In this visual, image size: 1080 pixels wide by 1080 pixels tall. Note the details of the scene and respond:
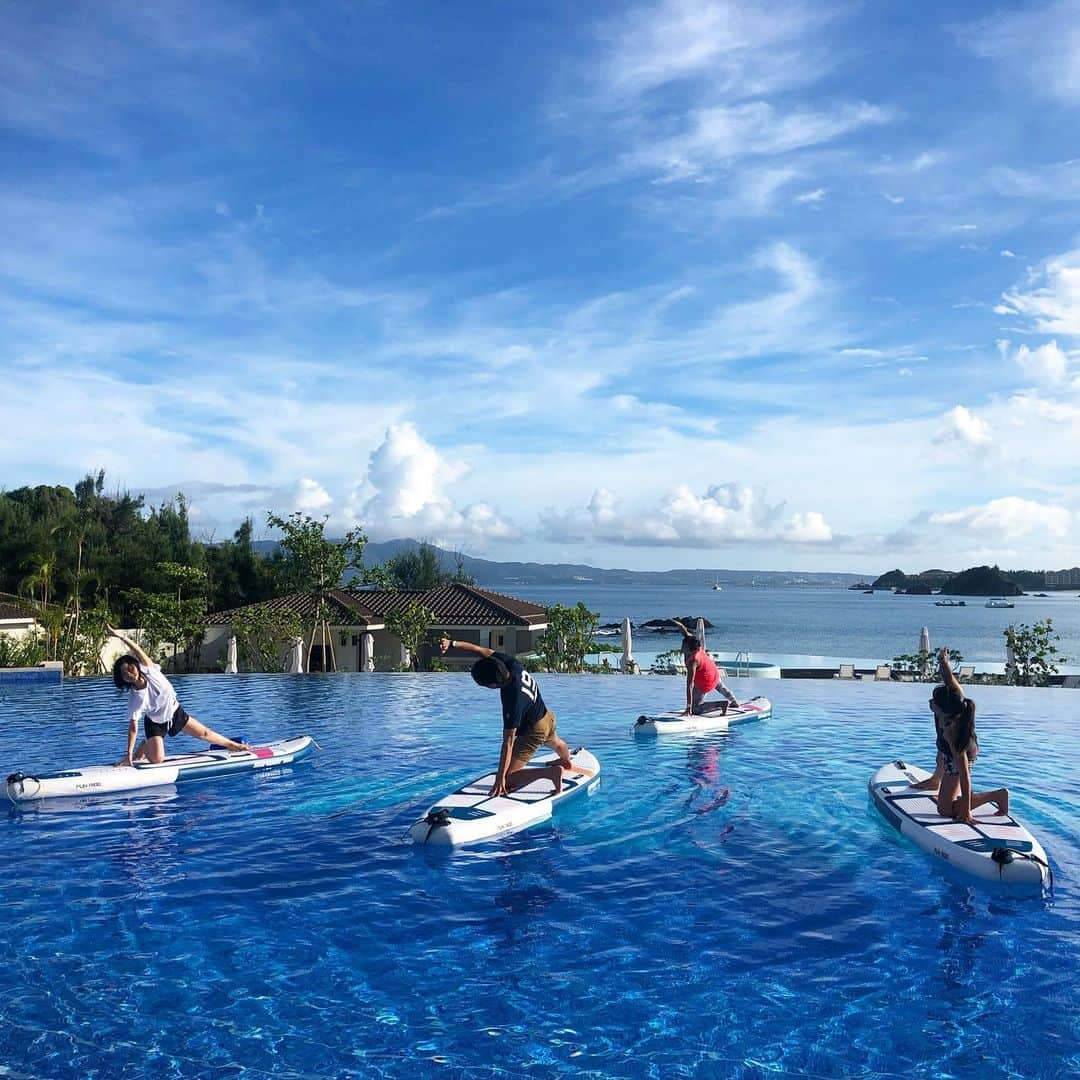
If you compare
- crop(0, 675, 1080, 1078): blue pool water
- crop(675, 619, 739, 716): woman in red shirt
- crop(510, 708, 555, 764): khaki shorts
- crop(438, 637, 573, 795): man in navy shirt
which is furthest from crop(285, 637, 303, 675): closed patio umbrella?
crop(510, 708, 555, 764): khaki shorts

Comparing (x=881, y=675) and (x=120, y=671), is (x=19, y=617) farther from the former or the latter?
(x=881, y=675)

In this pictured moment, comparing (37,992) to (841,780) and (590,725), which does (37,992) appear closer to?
(841,780)

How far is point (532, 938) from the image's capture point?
806 cm

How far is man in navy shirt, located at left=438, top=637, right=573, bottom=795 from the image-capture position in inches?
430

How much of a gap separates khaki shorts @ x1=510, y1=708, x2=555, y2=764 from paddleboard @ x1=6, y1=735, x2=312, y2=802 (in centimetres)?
476

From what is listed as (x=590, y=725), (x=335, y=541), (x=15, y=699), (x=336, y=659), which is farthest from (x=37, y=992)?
(x=336, y=659)

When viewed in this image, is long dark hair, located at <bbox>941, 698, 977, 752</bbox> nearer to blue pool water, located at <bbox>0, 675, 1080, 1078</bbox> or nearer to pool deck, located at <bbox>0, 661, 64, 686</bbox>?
blue pool water, located at <bbox>0, 675, 1080, 1078</bbox>

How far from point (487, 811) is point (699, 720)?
26.6 feet

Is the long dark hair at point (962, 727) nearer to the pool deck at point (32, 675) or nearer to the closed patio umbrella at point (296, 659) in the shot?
the closed patio umbrella at point (296, 659)

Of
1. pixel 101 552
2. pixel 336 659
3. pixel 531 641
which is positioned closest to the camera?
pixel 336 659

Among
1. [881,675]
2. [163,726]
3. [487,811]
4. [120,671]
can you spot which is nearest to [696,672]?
[487,811]

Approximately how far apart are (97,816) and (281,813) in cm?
212

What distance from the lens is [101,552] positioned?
55.0 metres

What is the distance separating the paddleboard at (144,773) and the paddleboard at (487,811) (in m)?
4.08
